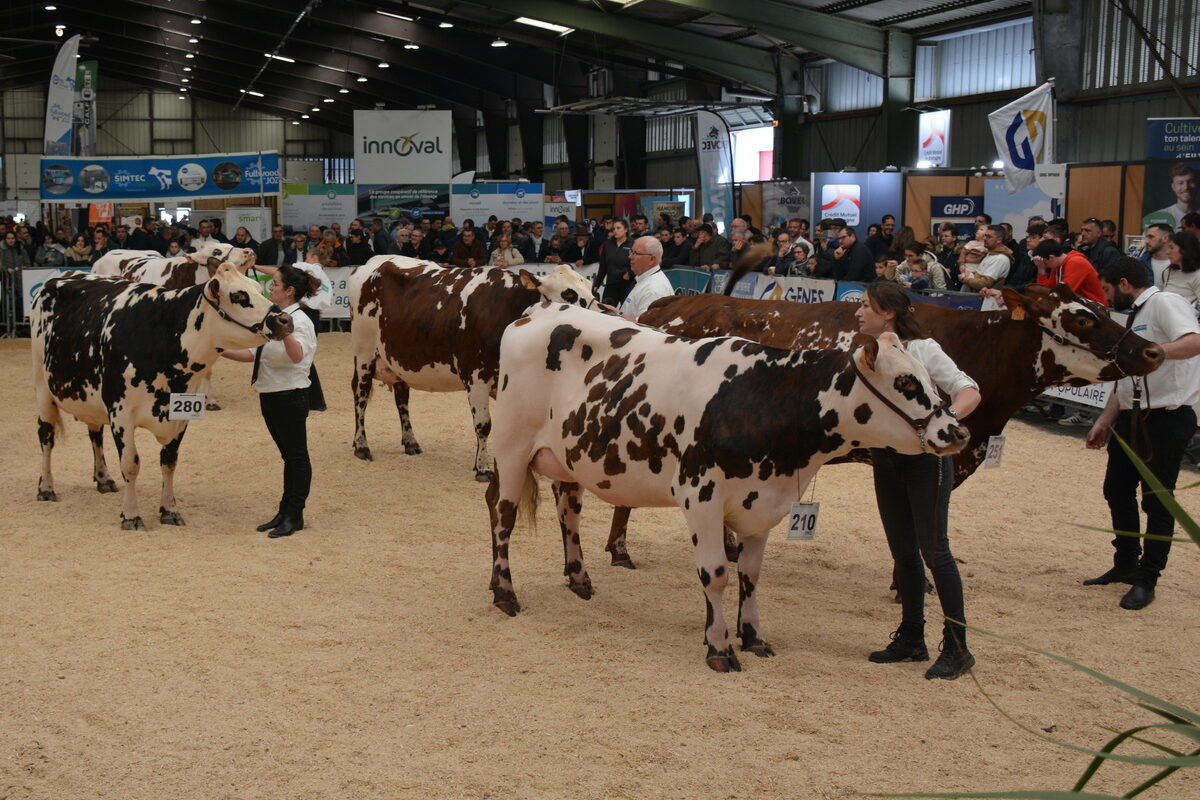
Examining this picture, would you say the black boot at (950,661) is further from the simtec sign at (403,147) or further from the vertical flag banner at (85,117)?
the vertical flag banner at (85,117)

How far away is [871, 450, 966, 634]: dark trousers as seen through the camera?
4.92 meters

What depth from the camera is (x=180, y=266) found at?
468 inches

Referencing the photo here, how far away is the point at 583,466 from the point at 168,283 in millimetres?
7922

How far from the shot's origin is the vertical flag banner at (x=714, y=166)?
23688 mm

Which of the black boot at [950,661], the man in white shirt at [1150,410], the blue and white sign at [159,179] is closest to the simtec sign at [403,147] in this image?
the blue and white sign at [159,179]

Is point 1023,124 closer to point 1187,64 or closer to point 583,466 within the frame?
point 1187,64

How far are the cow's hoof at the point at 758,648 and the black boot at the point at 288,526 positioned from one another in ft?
11.7

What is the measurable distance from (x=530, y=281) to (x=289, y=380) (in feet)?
7.39

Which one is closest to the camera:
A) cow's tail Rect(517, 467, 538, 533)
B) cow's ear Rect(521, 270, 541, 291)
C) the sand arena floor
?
the sand arena floor

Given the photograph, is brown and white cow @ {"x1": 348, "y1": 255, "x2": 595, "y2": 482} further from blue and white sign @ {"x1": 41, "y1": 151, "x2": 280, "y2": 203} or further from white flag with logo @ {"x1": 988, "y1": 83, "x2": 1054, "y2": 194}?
blue and white sign @ {"x1": 41, "y1": 151, "x2": 280, "y2": 203}

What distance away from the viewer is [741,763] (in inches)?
166

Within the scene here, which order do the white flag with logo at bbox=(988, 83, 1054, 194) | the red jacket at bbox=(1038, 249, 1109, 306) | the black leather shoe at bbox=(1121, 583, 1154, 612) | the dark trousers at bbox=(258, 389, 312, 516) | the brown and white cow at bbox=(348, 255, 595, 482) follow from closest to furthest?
the black leather shoe at bbox=(1121, 583, 1154, 612) < the dark trousers at bbox=(258, 389, 312, 516) < the brown and white cow at bbox=(348, 255, 595, 482) < the red jacket at bbox=(1038, 249, 1109, 306) < the white flag with logo at bbox=(988, 83, 1054, 194)

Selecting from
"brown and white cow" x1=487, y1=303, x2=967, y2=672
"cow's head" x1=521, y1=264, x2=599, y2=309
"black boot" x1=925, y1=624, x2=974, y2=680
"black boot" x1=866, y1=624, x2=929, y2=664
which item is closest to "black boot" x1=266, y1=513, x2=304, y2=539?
"brown and white cow" x1=487, y1=303, x2=967, y2=672

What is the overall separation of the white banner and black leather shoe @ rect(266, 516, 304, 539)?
1855 cm
